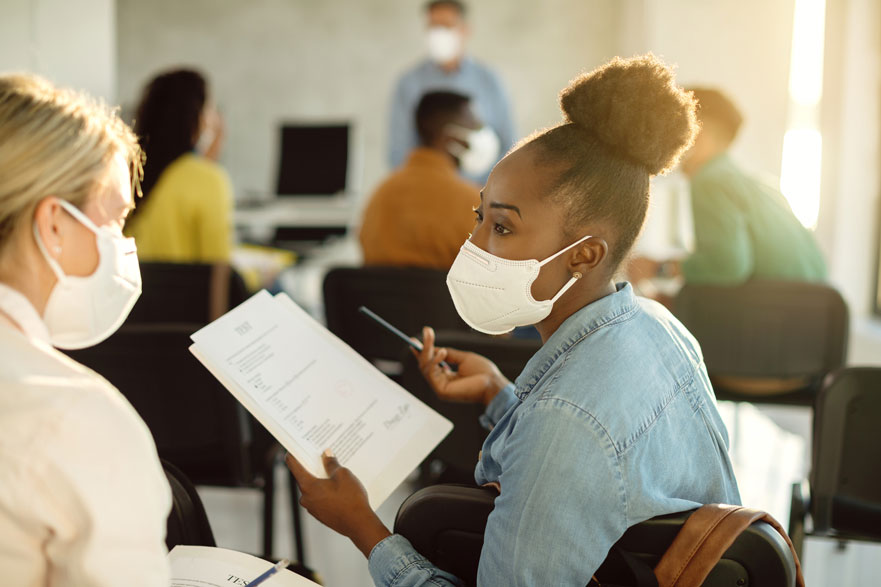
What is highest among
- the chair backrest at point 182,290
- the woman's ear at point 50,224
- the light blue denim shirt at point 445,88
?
the light blue denim shirt at point 445,88

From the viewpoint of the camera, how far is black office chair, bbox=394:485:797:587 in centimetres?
83

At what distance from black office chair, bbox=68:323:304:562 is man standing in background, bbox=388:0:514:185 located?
314 centimetres

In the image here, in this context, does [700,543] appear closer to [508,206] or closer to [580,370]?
[580,370]

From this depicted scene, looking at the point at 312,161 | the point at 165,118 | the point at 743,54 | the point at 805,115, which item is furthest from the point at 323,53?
the point at 165,118

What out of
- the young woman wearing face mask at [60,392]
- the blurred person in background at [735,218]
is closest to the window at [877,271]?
the blurred person in background at [735,218]

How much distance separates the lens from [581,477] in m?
0.81

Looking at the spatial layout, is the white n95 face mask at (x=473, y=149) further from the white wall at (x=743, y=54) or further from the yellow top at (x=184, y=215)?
the white wall at (x=743, y=54)

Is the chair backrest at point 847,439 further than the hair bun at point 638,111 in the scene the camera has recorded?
Yes

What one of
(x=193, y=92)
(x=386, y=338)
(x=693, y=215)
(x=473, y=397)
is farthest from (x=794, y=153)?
(x=473, y=397)

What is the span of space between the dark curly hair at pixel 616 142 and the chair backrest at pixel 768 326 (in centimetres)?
153

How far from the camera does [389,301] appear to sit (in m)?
2.33

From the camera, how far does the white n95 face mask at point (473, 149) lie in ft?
9.30

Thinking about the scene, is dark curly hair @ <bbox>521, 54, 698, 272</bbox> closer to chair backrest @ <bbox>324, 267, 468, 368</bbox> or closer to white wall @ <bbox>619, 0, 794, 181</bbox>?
chair backrest @ <bbox>324, 267, 468, 368</bbox>

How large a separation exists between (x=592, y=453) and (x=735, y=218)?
2078 mm
